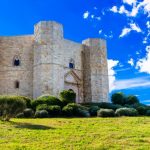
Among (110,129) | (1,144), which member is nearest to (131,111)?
(110,129)

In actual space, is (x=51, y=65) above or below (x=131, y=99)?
above

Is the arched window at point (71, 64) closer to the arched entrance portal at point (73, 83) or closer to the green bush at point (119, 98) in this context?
the arched entrance portal at point (73, 83)

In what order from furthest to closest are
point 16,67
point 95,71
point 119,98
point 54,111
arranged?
point 119,98
point 95,71
point 16,67
point 54,111

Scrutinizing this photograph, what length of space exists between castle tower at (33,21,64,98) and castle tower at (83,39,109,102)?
510cm

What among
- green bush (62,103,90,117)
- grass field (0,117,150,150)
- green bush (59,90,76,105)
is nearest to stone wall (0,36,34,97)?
green bush (59,90,76,105)

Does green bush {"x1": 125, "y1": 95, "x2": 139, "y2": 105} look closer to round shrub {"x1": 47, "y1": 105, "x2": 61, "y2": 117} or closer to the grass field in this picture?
round shrub {"x1": 47, "y1": 105, "x2": 61, "y2": 117}

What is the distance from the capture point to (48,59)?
4331 cm

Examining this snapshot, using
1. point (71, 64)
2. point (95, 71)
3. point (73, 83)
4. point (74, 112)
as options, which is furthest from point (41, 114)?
point (95, 71)

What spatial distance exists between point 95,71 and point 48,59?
7.98 m

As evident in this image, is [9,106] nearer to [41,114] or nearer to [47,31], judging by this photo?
[41,114]

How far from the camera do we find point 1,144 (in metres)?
15.9

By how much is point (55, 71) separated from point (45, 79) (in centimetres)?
170

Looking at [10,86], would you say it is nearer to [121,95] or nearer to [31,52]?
[31,52]

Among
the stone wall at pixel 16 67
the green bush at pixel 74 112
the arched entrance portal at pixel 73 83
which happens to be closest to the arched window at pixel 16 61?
the stone wall at pixel 16 67
